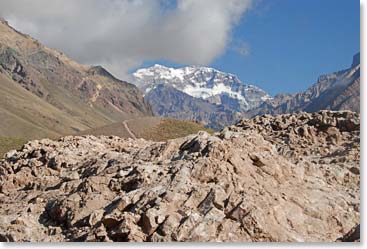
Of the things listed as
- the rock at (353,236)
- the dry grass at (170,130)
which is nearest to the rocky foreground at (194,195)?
the rock at (353,236)

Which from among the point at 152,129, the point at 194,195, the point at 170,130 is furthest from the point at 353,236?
the point at 152,129

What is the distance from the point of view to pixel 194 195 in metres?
8.07

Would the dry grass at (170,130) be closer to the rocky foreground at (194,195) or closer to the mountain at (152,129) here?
the mountain at (152,129)

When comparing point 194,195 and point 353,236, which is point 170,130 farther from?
point 353,236

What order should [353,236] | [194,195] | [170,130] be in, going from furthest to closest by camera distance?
[170,130]
[194,195]
[353,236]

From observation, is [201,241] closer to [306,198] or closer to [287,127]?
[306,198]

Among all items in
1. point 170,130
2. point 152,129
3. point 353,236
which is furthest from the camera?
point 152,129

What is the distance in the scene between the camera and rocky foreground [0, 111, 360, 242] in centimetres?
770

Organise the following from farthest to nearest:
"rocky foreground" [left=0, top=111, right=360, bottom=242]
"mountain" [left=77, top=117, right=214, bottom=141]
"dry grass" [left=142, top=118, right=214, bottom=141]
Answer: "mountain" [left=77, top=117, right=214, bottom=141] < "dry grass" [left=142, top=118, right=214, bottom=141] < "rocky foreground" [left=0, top=111, right=360, bottom=242]

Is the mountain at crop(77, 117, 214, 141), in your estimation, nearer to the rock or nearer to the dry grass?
the dry grass

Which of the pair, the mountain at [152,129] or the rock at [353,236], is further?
the mountain at [152,129]

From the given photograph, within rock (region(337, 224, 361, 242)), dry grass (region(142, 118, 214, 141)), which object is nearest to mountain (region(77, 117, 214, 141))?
dry grass (region(142, 118, 214, 141))

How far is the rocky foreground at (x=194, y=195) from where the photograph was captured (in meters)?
7.70

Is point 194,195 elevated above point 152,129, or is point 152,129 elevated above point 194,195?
point 152,129
